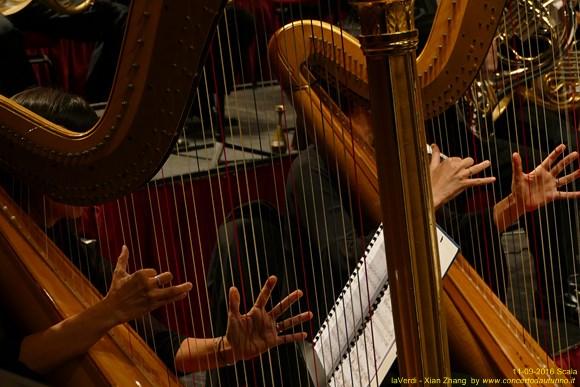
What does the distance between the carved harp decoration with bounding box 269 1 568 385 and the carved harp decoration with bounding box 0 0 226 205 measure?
34 cm

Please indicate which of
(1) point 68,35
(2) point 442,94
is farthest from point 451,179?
(1) point 68,35

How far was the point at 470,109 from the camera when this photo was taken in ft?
8.93

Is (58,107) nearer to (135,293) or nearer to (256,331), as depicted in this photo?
(135,293)

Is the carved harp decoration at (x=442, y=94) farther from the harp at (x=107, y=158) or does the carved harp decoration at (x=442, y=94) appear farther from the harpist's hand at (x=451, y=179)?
the harp at (x=107, y=158)

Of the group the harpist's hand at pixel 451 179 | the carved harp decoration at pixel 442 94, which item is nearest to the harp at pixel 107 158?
the carved harp decoration at pixel 442 94

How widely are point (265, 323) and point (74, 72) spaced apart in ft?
7.82

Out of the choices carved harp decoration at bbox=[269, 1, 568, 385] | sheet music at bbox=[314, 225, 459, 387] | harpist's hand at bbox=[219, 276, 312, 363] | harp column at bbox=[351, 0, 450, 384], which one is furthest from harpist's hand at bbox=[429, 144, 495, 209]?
harp column at bbox=[351, 0, 450, 384]

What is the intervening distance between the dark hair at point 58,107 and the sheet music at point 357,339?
0.61 meters

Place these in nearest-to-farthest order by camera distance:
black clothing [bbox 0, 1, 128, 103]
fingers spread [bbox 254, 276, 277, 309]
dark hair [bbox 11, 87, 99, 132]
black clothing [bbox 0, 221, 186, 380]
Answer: fingers spread [bbox 254, 276, 277, 309] → black clothing [bbox 0, 221, 186, 380] → dark hair [bbox 11, 87, 99, 132] → black clothing [bbox 0, 1, 128, 103]

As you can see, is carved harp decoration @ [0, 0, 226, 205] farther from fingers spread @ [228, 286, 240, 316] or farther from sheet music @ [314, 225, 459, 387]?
sheet music @ [314, 225, 459, 387]

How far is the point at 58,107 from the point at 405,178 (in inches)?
38.3

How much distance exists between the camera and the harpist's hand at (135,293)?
4.73ft

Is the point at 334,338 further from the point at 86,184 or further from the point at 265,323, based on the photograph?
the point at 86,184

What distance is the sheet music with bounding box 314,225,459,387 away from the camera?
1.58m
